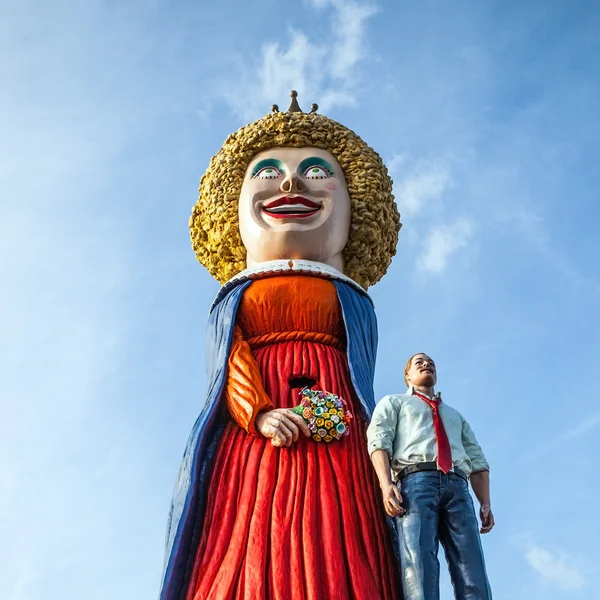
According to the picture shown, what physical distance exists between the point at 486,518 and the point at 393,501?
0.72 m

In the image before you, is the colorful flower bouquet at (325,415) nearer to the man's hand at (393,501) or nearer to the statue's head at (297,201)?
the man's hand at (393,501)

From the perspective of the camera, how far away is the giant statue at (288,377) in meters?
5.70

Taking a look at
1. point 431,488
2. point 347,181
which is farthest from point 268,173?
point 431,488

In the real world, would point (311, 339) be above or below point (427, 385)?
above

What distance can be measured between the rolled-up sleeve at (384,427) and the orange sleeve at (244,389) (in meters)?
0.92

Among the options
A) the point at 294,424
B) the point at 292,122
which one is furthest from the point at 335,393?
the point at 292,122

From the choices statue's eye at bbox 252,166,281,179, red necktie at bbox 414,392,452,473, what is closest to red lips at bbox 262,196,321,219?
statue's eye at bbox 252,166,281,179

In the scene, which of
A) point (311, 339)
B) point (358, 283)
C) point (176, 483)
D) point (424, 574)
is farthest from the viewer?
point (358, 283)

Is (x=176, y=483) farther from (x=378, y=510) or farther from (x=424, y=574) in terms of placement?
(x=424, y=574)

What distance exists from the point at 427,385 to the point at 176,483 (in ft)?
6.05

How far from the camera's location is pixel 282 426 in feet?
20.5

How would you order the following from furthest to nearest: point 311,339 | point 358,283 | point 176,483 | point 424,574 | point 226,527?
point 358,283 → point 311,339 → point 176,483 → point 226,527 → point 424,574

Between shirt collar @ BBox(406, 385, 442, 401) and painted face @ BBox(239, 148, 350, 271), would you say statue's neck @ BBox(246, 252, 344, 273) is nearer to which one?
painted face @ BBox(239, 148, 350, 271)

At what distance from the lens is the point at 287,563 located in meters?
5.57
